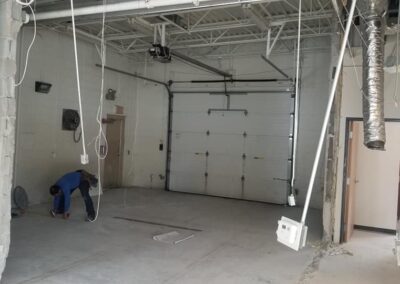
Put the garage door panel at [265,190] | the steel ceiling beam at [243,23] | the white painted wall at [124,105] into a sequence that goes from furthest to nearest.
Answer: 1. the garage door panel at [265,190]
2. the white painted wall at [124,105]
3. the steel ceiling beam at [243,23]

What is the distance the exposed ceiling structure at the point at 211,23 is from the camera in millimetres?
5145

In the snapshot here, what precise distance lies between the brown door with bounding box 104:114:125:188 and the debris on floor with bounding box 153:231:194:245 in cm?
425

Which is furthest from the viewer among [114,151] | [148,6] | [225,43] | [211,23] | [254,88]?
[114,151]

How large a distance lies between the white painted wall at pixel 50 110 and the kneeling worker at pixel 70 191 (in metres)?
1.22

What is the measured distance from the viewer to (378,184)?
6.38 metres

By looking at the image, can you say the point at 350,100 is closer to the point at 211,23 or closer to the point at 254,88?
the point at 211,23

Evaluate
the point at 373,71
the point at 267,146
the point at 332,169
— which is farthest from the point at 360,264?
the point at 267,146

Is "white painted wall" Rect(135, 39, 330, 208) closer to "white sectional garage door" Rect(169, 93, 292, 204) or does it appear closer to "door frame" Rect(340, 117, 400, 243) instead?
"white sectional garage door" Rect(169, 93, 292, 204)

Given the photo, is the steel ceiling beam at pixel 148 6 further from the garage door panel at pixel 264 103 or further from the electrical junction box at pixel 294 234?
the garage door panel at pixel 264 103

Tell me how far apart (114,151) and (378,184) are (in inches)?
236

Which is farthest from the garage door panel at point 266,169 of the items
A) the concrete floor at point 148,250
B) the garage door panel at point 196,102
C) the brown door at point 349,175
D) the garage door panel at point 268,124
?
the brown door at point 349,175

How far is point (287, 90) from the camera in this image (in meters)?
8.42

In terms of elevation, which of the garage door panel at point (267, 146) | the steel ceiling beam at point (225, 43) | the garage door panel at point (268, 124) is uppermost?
the steel ceiling beam at point (225, 43)

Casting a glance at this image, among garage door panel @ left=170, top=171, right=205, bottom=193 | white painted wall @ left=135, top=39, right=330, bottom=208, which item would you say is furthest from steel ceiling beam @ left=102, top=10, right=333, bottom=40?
garage door panel @ left=170, top=171, right=205, bottom=193
